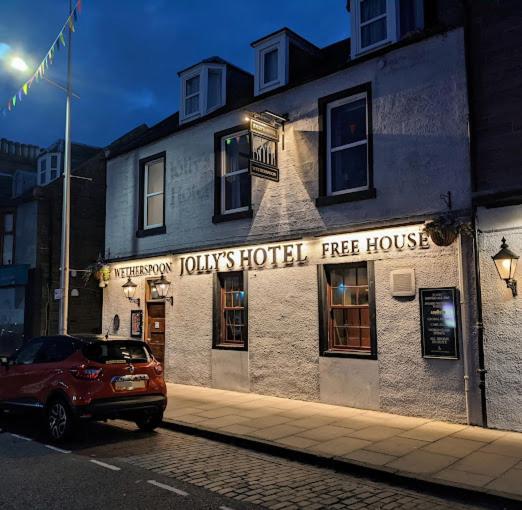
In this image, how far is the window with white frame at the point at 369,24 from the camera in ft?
34.9

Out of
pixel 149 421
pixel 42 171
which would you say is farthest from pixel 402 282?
pixel 42 171

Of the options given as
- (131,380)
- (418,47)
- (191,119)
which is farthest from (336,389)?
(191,119)

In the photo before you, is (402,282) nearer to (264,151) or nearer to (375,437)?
(375,437)

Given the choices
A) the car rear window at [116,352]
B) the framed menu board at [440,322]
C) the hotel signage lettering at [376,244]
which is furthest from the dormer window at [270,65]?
the car rear window at [116,352]

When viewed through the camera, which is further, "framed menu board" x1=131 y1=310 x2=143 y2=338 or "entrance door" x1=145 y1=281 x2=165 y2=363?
"framed menu board" x1=131 y1=310 x2=143 y2=338

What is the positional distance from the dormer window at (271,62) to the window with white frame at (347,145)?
185 centimetres

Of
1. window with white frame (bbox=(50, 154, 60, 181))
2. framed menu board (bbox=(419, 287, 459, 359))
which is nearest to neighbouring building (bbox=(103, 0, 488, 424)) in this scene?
framed menu board (bbox=(419, 287, 459, 359))

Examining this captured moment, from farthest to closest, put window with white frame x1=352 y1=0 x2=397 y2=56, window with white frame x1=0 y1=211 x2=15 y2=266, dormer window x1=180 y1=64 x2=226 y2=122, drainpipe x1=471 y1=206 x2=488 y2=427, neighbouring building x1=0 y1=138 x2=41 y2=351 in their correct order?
1. window with white frame x1=0 y1=211 x2=15 y2=266
2. neighbouring building x1=0 y1=138 x2=41 y2=351
3. dormer window x1=180 y1=64 x2=226 y2=122
4. window with white frame x1=352 y1=0 x2=397 y2=56
5. drainpipe x1=471 y1=206 x2=488 y2=427

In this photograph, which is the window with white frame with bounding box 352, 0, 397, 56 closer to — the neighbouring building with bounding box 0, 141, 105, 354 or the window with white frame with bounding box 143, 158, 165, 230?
the window with white frame with bounding box 143, 158, 165, 230

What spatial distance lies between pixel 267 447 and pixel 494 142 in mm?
6056

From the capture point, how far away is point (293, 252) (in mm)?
11367

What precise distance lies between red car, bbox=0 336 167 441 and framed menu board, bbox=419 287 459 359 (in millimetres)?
4607

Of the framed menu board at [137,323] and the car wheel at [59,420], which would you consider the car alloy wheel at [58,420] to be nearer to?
the car wheel at [59,420]

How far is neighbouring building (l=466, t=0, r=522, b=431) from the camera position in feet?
27.2
